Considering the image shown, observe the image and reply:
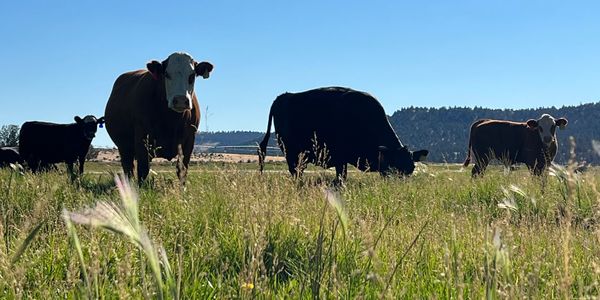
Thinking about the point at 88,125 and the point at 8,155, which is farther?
the point at 8,155

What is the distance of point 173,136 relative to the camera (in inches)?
392

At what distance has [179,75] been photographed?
955cm

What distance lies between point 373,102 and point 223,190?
1036cm

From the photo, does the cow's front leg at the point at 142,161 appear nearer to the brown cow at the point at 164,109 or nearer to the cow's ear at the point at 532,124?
the brown cow at the point at 164,109

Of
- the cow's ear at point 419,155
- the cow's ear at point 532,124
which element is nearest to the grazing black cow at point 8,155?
the cow's ear at point 419,155

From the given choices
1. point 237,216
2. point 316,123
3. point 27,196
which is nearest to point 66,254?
point 237,216

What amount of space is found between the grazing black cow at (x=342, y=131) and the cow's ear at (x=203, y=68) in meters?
4.92

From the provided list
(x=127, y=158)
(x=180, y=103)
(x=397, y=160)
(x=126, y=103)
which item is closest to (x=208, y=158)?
(x=180, y=103)

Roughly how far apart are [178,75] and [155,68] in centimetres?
47

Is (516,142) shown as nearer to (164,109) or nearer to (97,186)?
(164,109)

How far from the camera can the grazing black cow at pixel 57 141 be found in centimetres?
1836

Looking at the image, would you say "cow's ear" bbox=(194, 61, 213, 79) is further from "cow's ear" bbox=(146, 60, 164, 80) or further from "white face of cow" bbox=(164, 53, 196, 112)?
"cow's ear" bbox=(146, 60, 164, 80)

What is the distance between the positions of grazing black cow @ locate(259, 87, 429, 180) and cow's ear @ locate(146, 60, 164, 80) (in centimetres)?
536

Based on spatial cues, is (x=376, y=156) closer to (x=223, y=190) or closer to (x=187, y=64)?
(x=187, y=64)
